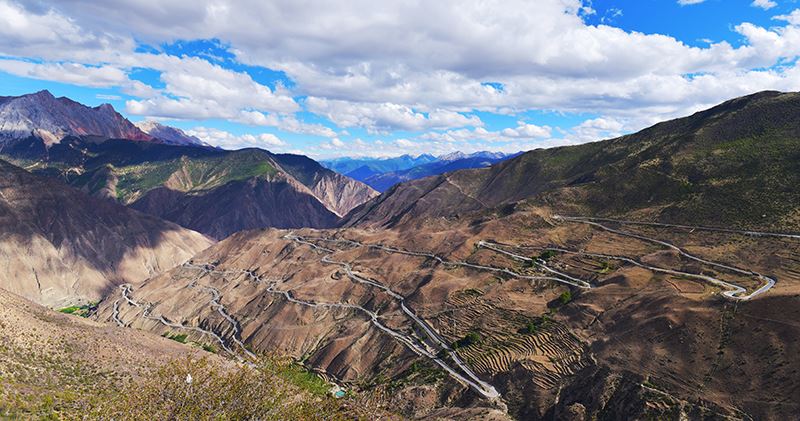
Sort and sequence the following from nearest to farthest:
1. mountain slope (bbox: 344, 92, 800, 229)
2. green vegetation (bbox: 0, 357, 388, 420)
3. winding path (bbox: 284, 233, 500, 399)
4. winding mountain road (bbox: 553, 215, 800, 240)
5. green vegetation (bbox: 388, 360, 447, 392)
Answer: green vegetation (bbox: 0, 357, 388, 420)
winding path (bbox: 284, 233, 500, 399)
green vegetation (bbox: 388, 360, 447, 392)
winding mountain road (bbox: 553, 215, 800, 240)
mountain slope (bbox: 344, 92, 800, 229)

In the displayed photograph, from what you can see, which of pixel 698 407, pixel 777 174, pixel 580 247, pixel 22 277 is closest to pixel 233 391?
pixel 698 407

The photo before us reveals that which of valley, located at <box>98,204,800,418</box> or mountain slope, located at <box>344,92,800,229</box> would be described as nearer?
valley, located at <box>98,204,800,418</box>

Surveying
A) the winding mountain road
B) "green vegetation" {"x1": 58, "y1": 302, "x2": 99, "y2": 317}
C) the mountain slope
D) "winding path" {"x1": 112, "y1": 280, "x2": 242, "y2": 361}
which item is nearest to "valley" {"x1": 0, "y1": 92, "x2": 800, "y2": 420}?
the winding mountain road

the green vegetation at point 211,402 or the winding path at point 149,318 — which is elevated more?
the green vegetation at point 211,402

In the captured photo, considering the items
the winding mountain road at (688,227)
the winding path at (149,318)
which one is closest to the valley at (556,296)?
the winding mountain road at (688,227)

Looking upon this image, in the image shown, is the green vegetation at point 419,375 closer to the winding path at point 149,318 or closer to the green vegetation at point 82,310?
the winding path at point 149,318

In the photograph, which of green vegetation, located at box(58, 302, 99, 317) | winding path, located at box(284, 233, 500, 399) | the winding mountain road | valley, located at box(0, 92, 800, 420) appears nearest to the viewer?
valley, located at box(0, 92, 800, 420)

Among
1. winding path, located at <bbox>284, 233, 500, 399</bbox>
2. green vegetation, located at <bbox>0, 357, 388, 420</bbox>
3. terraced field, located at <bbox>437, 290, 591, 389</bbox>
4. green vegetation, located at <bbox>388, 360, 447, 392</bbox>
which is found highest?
green vegetation, located at <bbox>0, 357, 388, 420</bbox>

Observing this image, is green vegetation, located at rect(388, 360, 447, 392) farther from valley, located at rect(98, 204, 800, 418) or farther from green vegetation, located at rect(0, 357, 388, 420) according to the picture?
green vegetation, located at rect(0, 357, 388, 420)

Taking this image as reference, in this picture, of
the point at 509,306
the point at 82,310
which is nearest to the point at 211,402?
the point at 509,306
